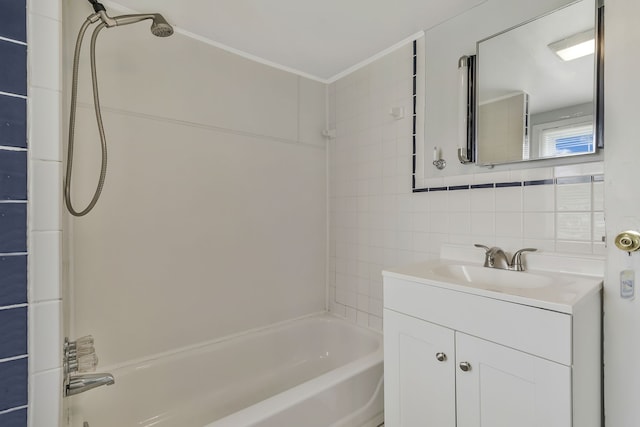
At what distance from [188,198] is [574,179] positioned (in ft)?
6.09

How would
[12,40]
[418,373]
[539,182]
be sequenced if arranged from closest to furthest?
[12,40]
[418,373]
[539,182]

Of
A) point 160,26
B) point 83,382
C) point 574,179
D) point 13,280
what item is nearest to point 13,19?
point 13,280

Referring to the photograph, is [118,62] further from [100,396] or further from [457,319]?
[457,319]

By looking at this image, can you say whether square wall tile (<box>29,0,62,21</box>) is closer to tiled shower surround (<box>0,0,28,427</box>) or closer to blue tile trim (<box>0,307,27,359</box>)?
tiled shower surround (<box>0,0,28,427</box>)

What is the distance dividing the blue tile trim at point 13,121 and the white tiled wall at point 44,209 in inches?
Answer: 0.5

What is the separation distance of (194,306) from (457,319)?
4.68 feet

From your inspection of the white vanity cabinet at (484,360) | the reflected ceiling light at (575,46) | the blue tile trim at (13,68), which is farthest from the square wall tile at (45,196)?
the reflected ceiling light at (575,46)

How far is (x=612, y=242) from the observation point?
41.6 inches

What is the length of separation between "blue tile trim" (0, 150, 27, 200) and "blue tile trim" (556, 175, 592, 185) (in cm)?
175

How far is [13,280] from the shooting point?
67cm

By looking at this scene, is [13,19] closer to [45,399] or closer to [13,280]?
[13,280]

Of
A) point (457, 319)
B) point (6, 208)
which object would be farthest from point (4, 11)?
point (457, 319)

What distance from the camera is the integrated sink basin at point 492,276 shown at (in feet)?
3.99

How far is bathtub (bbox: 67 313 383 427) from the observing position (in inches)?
51.4
